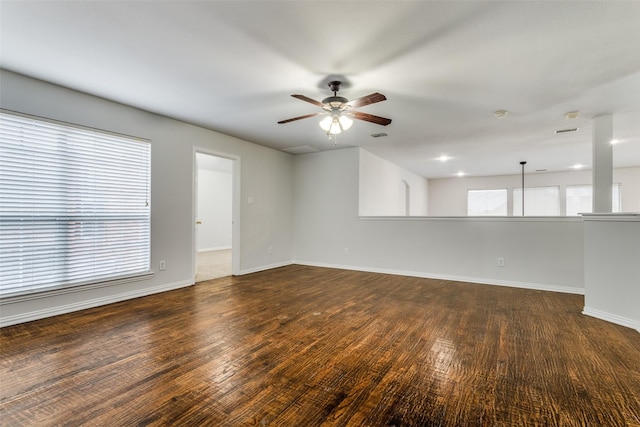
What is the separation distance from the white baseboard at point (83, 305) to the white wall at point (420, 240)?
2.86 m

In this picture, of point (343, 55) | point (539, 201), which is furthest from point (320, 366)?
point (539, 201)

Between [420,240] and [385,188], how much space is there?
2178 millimetres

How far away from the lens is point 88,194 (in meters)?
3.26

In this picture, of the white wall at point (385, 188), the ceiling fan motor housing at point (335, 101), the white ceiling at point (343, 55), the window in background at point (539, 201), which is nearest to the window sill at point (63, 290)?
the white ceiling at point (343, 55)

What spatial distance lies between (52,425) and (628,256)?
15.4 feet

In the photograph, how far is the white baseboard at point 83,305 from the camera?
107 inches

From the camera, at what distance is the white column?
3535 mm

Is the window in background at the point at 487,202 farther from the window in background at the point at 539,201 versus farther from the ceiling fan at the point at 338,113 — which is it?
the ceiling fan at the point at 338,113

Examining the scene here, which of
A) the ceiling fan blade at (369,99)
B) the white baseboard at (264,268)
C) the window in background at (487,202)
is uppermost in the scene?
the ceiling fan blade at (369,99)

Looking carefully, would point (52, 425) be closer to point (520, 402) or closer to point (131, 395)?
point (131, 395)

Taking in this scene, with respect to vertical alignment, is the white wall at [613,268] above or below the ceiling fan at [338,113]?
below

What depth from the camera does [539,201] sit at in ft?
28.4

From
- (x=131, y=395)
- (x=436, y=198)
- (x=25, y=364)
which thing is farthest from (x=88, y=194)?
(x=436, y=198)

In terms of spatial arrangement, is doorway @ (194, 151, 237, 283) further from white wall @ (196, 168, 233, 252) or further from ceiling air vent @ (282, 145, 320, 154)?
ceiling air vent @ (282, 145, 320, 154)
